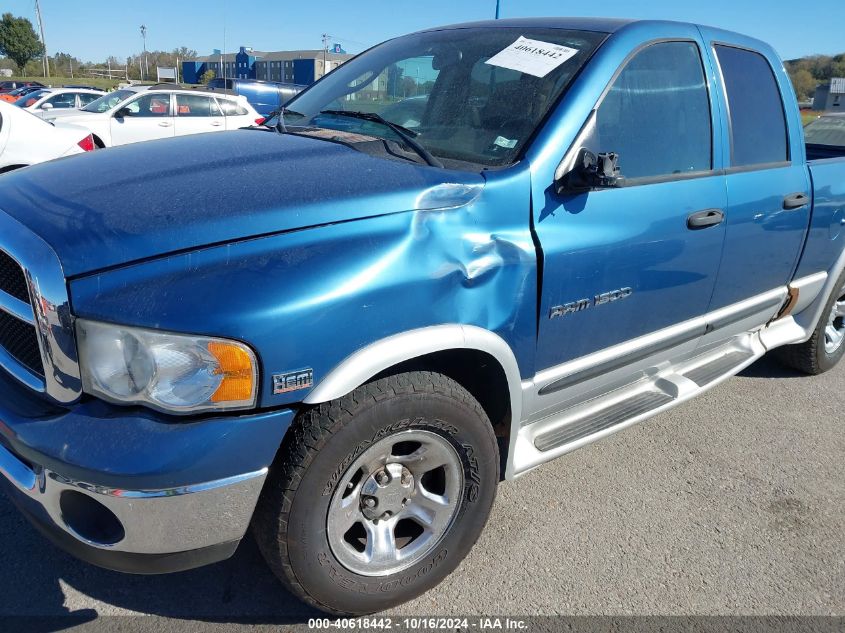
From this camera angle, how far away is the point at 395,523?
7.54 feet

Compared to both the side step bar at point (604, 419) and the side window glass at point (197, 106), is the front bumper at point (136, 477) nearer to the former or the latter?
the side step bar at point (604, 419)

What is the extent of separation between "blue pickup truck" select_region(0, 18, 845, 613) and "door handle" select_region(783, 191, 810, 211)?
15mm

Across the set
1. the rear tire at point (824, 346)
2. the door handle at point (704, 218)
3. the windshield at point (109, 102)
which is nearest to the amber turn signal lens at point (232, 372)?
the door handle at point (704, 218)

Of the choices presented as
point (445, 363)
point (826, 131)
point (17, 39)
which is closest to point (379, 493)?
point (445, 363)

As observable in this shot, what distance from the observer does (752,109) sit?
10.8ft

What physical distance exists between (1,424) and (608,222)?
204 cm

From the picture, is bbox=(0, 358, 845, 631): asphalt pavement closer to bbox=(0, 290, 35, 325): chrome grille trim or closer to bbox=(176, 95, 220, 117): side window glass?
bbox=(0, 290, 35, 325): chrome grille trim

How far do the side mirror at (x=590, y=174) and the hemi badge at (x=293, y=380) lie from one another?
1.10m

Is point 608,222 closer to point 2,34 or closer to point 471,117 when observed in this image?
point 471,117

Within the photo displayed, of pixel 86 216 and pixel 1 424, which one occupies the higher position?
pixel 86 216

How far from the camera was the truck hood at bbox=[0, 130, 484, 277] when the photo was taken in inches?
72.9

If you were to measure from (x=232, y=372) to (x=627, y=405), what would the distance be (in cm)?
186

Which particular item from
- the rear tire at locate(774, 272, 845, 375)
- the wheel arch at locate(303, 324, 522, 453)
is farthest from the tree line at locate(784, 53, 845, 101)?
the wheel arch at locate(303, 324, 522, 453)

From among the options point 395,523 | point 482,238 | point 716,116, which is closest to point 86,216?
point 482,238
